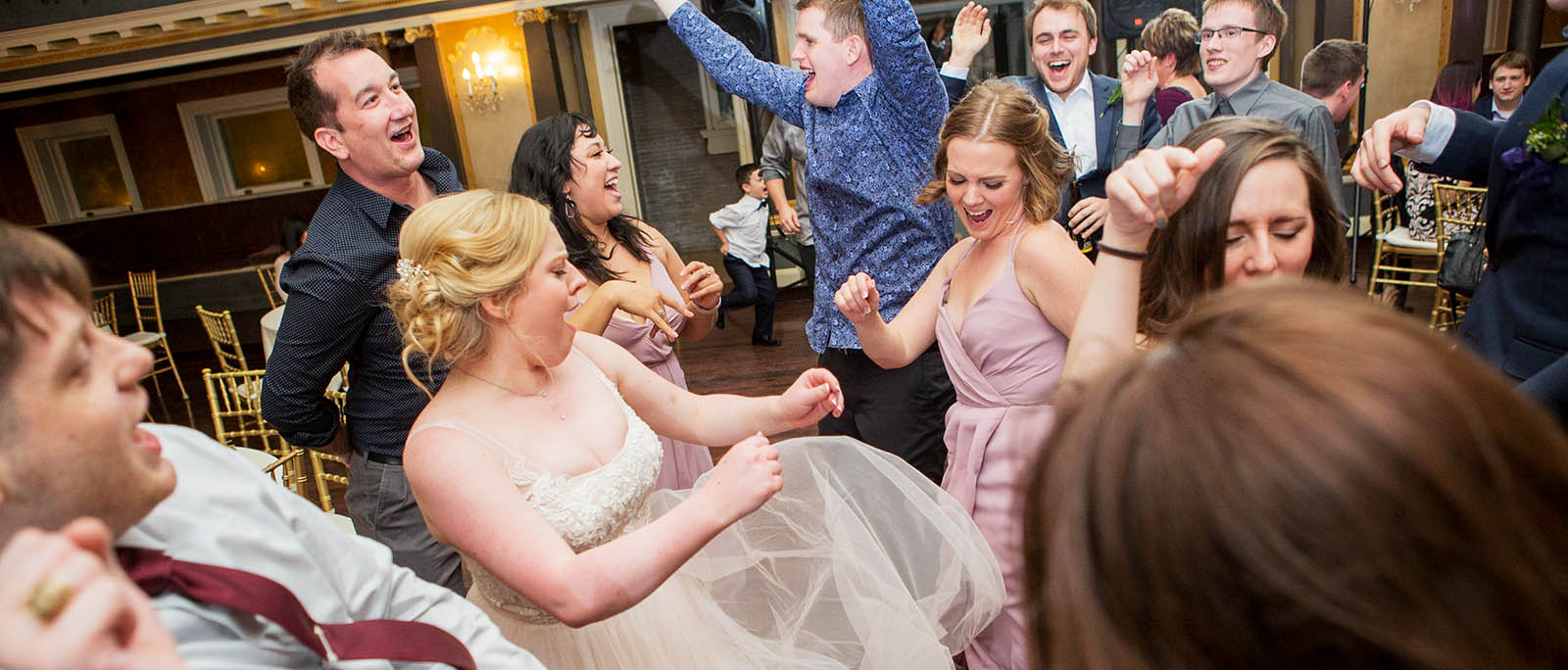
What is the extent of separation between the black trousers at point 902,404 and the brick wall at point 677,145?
8.19 metres

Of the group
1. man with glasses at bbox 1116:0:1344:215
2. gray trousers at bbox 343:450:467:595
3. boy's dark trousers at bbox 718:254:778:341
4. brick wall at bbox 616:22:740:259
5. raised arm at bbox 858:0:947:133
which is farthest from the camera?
brick wall at bbox 616:22:740:259

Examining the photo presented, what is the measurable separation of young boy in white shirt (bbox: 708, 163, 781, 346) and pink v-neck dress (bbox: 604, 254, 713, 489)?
10.8ft

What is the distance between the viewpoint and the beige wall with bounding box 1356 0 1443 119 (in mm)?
7473

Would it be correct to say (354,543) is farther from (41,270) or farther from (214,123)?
(214,123)

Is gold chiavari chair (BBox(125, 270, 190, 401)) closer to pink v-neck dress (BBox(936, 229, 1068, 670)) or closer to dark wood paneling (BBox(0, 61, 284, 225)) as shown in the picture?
dark wood paneling (BBox(0, 61, 284, 225))

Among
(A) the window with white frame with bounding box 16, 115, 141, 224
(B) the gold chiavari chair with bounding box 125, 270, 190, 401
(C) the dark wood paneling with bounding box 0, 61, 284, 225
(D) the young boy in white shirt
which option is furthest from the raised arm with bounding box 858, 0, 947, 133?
(A) the window with white frame with bounding box 16, 115, 141, 224

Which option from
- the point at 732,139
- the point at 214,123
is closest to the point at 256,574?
the point at 732,139

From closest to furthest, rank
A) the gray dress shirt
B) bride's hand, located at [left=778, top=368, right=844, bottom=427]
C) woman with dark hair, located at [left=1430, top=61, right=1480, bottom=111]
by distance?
bride's hand, located at [left=778, top=368, right=844, bottom=427] → the gray dress shirt → woman with dark hair, located at [left=1430, top=61, right=1480, bottom=111]

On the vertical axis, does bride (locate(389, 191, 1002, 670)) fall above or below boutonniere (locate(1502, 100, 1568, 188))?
below

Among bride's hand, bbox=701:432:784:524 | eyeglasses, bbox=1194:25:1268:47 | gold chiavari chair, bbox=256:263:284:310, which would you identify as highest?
eyeglasses, bbox=1194:25:1268:47

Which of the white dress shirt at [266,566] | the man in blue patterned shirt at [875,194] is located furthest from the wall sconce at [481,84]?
the white dress shirt at [266,566]

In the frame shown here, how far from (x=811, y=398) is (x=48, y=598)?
1.18 m

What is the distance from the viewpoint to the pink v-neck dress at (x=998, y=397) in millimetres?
1658

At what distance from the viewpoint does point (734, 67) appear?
2.63 m
